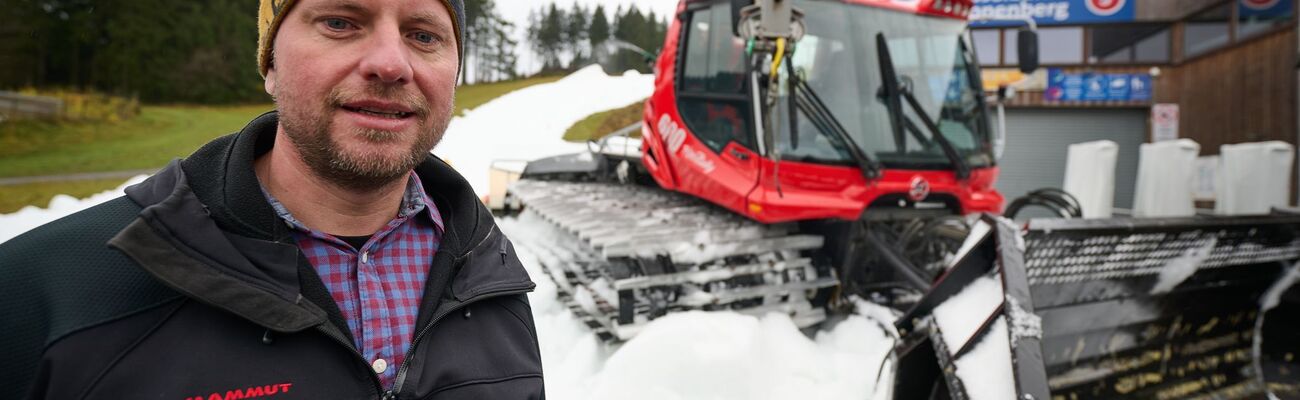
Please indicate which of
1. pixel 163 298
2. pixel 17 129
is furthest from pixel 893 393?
pixel 17 129

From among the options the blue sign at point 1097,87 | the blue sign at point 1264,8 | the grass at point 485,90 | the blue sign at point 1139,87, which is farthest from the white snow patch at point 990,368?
the blue sign at point 1139,87

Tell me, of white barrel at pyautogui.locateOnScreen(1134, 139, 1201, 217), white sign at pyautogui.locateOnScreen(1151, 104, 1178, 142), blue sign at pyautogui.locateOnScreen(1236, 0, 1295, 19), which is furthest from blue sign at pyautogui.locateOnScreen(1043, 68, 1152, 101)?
white barrel at pyautogui.locateOnScreen(1134, 139, 1201, 217)

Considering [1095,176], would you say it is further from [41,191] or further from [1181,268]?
[41,191]

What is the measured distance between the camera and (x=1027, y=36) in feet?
17.1

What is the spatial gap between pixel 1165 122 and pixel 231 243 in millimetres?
16987

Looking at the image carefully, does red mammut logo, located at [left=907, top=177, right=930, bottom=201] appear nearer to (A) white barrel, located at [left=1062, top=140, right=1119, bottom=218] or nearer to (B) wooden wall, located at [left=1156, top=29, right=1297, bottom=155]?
(A) white barrel, located at [left=1062, top=140, right=1119, bottom=218]

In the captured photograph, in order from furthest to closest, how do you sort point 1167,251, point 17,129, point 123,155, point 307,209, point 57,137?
point 123,155 → point 57,137 → point 17,129 → point 1167,251 → point 307,209

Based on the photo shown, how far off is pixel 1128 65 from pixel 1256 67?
2587mm

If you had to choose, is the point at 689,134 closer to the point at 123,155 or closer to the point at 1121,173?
the point at 123,155

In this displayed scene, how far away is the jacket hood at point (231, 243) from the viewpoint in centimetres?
113

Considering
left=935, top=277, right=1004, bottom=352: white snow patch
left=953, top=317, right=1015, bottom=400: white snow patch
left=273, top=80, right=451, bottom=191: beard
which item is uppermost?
left=273, top=80, right=451, bottom=191: beard

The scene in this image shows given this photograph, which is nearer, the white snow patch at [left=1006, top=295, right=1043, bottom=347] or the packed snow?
the white snow patch at [left=1006, top=295, right=1043, bottom=347]

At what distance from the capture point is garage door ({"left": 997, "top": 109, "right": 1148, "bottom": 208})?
14.7m

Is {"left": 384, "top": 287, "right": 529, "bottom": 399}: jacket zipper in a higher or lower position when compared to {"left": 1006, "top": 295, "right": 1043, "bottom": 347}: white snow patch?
higher
